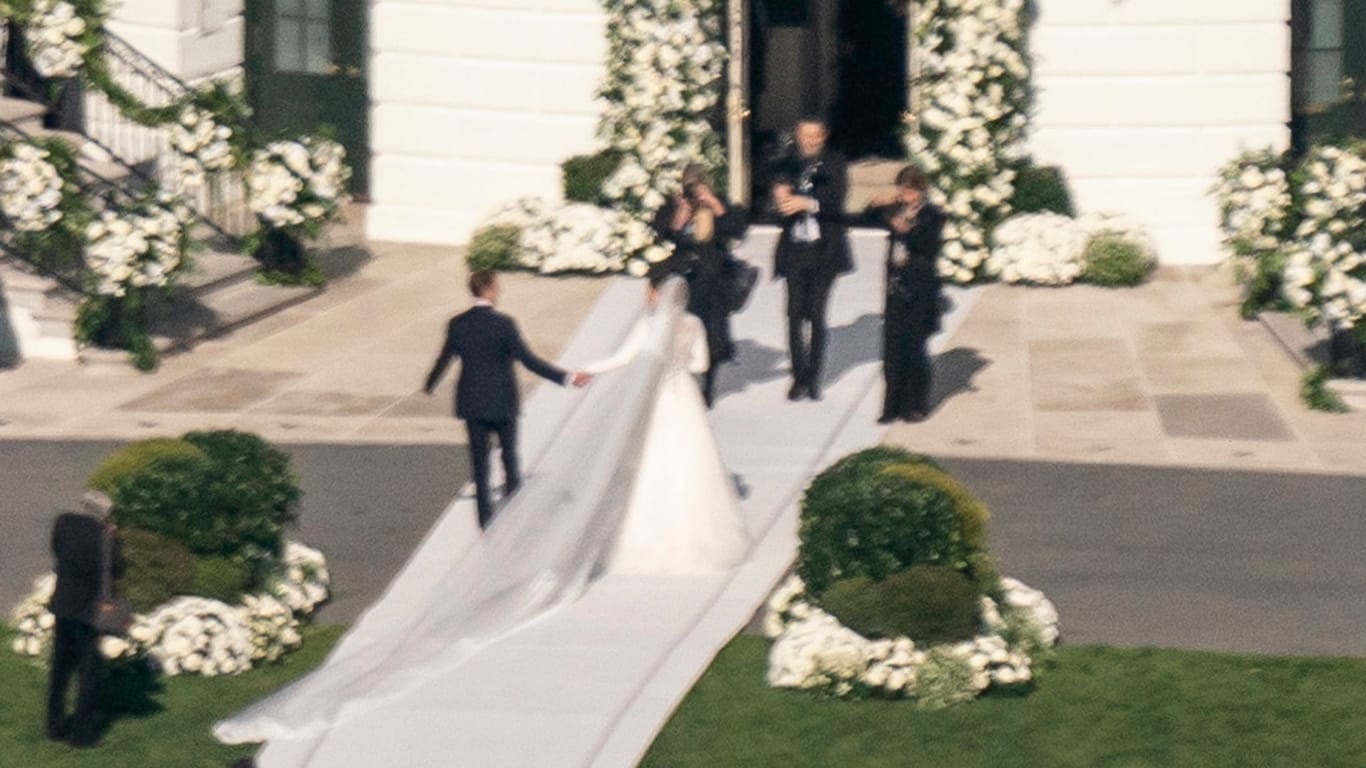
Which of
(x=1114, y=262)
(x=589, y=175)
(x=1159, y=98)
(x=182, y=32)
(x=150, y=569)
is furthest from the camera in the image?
(x=182, y=32)

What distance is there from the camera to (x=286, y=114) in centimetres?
2636

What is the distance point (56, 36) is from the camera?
2344cm

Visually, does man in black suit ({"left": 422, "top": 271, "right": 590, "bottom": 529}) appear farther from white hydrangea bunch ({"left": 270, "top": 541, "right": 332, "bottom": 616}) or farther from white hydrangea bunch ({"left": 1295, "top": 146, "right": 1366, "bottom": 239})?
white hydrangea bunch ({"left": 1295, "top": 146, "right": 1366, "bottom": 239})

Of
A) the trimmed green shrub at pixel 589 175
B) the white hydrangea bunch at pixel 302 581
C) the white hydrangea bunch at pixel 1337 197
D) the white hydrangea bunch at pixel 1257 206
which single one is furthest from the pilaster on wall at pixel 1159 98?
the white hydrangea bunch at pixel 302 581

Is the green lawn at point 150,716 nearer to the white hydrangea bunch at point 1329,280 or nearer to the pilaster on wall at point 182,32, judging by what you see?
the white hydrangea bunch at point 1329,280

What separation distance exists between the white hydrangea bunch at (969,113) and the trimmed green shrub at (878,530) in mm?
9857

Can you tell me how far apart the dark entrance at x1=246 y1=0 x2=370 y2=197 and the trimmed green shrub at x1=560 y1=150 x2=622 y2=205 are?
8.15 ft

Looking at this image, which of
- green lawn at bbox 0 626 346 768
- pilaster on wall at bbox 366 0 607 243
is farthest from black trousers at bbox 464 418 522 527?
pilaster on wall at bbox 366 0 607 243

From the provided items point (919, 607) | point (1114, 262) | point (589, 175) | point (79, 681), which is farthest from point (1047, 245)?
point (79, 681)

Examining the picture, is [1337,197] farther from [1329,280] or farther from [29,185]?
[29,185]

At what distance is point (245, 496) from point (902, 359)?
5968 mm

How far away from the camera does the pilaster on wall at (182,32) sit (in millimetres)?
25000

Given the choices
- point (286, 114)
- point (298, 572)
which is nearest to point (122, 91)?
point (286, 114)

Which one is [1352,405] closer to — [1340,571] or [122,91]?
[1340,571]
